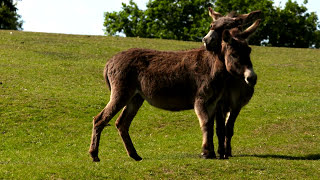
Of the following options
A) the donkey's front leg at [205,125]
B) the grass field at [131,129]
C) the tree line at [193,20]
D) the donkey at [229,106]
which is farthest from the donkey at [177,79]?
the tree line at [193,20]

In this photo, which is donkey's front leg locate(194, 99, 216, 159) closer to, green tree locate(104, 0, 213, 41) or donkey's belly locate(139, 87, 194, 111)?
donkey's belly locate(139, 87, 194, 111)

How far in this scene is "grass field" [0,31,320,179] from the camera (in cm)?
1184

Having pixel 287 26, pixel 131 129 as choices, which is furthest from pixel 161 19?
pixel 131 129

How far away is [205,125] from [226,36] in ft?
6.49

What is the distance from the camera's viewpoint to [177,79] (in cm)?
1270

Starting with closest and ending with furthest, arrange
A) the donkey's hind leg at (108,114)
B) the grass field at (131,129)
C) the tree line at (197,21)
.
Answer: the grass field at (131,129) → the donkey's hind leg at (108,114) → the tree line at (197,21)

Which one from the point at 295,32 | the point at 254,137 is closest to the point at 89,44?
the point at 254,137

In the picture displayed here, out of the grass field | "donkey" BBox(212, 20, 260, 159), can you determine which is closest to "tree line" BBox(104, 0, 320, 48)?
the grass field

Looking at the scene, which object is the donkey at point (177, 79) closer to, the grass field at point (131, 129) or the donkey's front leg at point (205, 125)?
the donkey's front leg at point (205, 125)

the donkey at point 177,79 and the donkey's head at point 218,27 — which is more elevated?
the donkey's head at point 218,27

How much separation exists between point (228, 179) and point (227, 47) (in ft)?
9.49

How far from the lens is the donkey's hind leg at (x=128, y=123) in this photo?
A: 13109 millimetres

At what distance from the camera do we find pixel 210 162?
1211 cm

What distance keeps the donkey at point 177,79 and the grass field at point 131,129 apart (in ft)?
3.01
